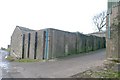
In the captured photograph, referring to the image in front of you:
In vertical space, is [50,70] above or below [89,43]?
below

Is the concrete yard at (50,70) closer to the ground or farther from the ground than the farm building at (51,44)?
closer to the ground

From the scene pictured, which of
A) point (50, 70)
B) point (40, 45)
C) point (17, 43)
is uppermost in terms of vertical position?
point (17, 43)

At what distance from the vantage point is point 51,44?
1608 cm

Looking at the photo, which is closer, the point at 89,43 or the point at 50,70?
the point at 50,70

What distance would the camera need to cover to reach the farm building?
16.1 metres

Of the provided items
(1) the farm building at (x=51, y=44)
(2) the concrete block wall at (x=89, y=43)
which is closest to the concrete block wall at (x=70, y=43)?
(1) the farm building at (x=51, y=44)

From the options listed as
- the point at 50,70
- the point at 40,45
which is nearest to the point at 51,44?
the point at 40,45

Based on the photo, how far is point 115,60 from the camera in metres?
10.2

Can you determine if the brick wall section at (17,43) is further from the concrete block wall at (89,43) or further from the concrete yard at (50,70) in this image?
the concrete yard at (50,70)

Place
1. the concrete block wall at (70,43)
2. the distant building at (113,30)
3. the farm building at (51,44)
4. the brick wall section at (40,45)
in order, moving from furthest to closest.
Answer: the concrete block wall at (70,43) → the brick wall section at (40,45) → the farm building at (51,44) → the distant building at (113,30)

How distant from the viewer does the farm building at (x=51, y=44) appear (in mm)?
16141

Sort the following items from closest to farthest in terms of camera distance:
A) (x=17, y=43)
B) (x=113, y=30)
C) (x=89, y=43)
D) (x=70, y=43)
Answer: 1. (x=113, y=30)
2. (x=70, y=43)
3. (x=89, y=43)
4. (x=17, y=43)

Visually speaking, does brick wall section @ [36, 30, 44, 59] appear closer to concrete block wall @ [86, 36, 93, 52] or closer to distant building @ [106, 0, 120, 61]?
concrete block wall @ [86, 36, 93, 52]

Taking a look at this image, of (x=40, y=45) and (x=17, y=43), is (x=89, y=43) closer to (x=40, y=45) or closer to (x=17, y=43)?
(x=40, y=45)
